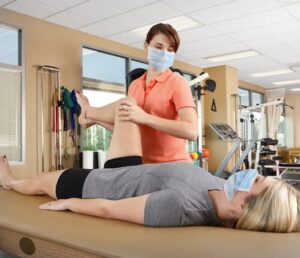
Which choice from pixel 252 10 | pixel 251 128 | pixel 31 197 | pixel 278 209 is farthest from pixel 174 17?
pixel 251 128

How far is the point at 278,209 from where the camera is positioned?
1134 millimetres

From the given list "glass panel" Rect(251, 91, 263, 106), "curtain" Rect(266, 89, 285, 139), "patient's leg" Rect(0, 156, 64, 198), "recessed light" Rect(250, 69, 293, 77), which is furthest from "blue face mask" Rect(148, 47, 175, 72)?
"curtain" Rect(266, 89, 285, 139)

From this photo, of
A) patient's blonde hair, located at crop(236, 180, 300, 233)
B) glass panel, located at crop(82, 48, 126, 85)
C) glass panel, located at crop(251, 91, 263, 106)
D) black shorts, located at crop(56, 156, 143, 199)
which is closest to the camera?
patient's blonde hair, located at crop(236, 180, 300, 233)

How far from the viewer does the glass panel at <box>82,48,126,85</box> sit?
5.18 metres

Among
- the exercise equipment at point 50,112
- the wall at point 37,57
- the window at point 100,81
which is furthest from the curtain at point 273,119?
the exercise equipment at point 50,112

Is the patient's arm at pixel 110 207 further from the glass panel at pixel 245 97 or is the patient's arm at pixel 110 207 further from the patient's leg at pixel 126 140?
the glass panel at pixel 245 97

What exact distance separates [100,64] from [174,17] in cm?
157

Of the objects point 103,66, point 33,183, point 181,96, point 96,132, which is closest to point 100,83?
point 103,66

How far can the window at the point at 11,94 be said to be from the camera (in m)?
4.15

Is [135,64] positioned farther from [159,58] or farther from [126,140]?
[126,140]

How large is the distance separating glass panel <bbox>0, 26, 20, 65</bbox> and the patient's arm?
10.4 feet

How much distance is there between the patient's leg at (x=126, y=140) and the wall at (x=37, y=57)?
290 cm

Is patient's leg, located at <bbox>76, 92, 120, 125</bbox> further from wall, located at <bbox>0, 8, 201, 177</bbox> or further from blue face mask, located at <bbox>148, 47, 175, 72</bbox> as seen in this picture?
wall, located at <bbox>0, 8, 201, 177</bbox>

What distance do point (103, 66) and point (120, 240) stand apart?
466 cm
